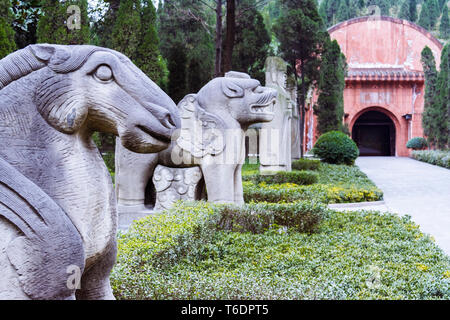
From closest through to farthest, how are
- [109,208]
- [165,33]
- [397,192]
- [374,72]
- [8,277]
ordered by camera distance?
[8,277] < [109,208] < [397,192] < [165,33] < [374,72]

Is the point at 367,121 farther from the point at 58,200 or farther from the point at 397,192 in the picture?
the point at 58,200

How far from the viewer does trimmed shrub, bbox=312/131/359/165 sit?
1745cm

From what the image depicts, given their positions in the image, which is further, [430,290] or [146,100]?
[430,290]

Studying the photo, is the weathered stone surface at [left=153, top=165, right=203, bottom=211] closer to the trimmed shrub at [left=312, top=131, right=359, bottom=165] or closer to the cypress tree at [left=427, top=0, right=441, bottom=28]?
the trimmed shrub at [left=312, top=131, right=359, bottom=165]

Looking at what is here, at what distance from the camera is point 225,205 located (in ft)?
15.6

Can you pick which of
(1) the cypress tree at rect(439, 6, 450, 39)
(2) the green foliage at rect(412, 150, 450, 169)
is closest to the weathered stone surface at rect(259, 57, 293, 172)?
(2) the green foliage at rect(412, 150, 450, 169)

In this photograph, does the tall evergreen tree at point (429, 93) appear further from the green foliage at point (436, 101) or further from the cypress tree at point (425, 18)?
the cypress tree at point (425, 18)

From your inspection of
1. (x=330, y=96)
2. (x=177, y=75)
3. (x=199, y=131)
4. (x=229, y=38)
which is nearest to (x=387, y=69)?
(x=330, y=96)

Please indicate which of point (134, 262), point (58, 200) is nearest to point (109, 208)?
point (58, 200)

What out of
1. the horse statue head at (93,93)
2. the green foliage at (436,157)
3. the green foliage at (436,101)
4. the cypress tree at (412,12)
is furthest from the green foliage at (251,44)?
the cypress tree at (412,12)

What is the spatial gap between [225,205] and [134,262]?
1941 millimetres

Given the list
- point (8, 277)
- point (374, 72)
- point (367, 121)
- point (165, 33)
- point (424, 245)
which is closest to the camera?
point (8, 277)

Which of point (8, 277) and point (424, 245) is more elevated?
point (8, 277)

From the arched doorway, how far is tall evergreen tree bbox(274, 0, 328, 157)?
51.2ft
